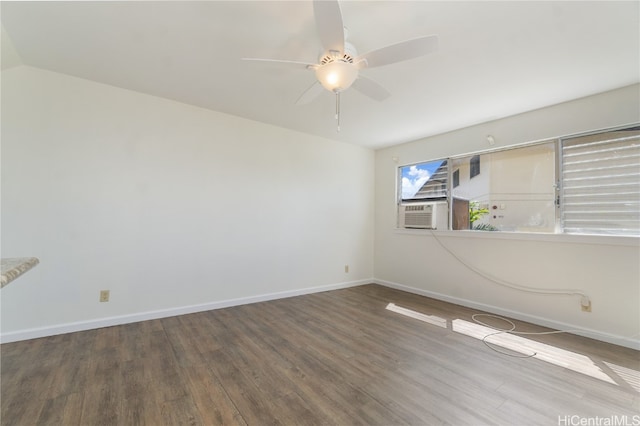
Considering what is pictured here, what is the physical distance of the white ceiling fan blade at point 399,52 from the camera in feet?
4.98

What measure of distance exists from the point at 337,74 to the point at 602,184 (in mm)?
2947

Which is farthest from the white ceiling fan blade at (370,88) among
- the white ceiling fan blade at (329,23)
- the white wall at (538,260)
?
the white wall at (538,260)

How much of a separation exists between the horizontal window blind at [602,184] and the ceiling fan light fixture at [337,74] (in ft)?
8.98

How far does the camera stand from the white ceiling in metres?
1.67

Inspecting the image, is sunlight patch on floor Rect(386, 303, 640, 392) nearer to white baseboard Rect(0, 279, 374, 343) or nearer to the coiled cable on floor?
the coiled cable on floor

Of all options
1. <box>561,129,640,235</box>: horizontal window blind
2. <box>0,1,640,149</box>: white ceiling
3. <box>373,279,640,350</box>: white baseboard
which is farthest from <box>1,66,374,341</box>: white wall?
<box>561,129,640,235</box>: horizontal window blind

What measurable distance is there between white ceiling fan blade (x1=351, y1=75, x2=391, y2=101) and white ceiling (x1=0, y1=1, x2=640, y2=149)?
260mm

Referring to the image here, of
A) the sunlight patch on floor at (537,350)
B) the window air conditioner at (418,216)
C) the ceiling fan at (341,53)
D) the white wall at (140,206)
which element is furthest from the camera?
the window air conditioner at (418,216)

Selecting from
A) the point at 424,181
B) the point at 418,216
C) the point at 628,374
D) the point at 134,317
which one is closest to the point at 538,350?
the point at 628,374

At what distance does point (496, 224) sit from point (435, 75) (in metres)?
2.13

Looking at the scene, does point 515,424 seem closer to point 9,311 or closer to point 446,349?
point 446,349

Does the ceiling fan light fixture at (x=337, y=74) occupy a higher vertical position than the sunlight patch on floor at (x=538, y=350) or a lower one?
higher

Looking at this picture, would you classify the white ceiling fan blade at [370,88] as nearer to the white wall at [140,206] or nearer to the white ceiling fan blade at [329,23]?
the white ceiling fan blade at [329,23]

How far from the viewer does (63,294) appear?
2482 mm
